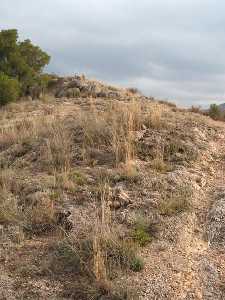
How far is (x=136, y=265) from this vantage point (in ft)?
18.0

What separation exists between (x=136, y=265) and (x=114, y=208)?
1427 millimetres

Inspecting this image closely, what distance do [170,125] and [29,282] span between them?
496cm

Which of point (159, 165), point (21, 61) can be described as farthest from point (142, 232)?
point (21, 61)

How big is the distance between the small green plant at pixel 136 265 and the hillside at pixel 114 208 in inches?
0.4

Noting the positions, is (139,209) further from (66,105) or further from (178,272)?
(66,105)

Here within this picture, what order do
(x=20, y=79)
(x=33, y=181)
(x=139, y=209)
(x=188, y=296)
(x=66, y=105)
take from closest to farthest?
1. (x=188, y=296)
2. (x=139, y=209)
3. (x=33, y=181)
4. (x=66, y=105)
5. (x=20, y=79)

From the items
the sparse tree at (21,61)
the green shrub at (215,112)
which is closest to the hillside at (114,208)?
the green shrub at (215,112)

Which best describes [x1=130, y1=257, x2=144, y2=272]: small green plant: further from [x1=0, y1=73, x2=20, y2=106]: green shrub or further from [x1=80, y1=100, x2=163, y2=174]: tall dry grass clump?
[x1=0, y1=73, x2=20, y2=106]: green shrub

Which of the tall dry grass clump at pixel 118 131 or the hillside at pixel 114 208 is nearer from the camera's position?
the hillside at pixel 114 208

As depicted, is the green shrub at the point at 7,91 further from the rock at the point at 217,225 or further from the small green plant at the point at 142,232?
the small green plant at the point at 142,232

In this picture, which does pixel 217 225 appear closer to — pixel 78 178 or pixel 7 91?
pixel 78 178

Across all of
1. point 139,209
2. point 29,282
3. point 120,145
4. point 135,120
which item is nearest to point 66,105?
point 135,120

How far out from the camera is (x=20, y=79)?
712 inches

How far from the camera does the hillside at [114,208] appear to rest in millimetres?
5395
